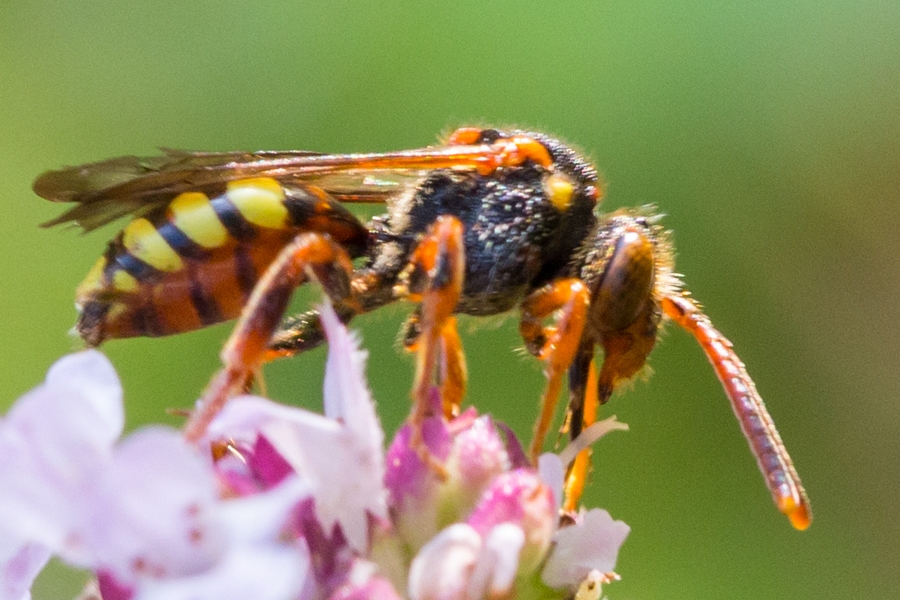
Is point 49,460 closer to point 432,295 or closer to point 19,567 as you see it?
point 19,567

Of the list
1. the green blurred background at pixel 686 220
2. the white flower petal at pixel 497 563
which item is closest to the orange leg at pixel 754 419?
the white flower petal at pixel 497 563

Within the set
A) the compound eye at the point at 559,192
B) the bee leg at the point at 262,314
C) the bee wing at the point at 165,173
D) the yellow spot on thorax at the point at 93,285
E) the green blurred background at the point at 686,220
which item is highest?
the bee wing at the point at 165,173

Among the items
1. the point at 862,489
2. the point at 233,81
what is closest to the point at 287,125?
the point at 233,81

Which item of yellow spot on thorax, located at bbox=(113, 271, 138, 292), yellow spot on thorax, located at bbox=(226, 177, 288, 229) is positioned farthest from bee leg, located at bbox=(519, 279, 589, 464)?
yellow spot on thorax, located at bbox=(113, 271, 138, 292)

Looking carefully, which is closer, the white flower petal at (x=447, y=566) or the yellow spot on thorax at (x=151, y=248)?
the white flower petal at (x=447, y=566)

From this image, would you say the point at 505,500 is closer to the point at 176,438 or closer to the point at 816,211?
the point at 176,438

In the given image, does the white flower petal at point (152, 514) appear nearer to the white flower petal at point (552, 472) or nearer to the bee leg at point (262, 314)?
the bee leg at point (262, 314)

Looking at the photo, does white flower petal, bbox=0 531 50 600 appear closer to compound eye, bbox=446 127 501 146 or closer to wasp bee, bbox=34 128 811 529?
wasp bee, bbox=34 128 811 529

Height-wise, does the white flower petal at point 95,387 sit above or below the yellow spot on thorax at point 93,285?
above
